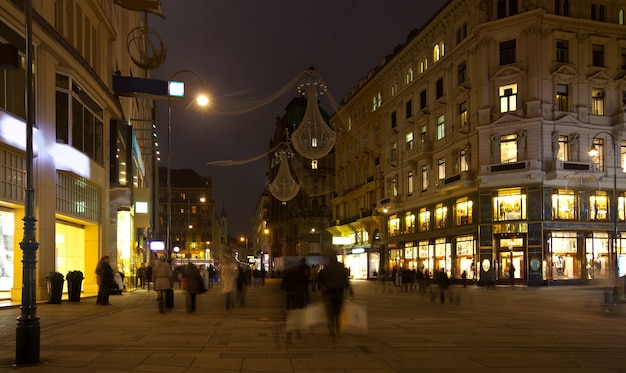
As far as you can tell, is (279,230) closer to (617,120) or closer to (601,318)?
(617,120)

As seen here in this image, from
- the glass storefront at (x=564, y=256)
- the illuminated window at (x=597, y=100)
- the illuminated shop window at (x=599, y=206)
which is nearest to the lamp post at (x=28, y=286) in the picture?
the glass storefront at (x=564, y=256)

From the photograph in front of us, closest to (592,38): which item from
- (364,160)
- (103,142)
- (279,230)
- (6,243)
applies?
(364,160)

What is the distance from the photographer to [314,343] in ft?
43.5

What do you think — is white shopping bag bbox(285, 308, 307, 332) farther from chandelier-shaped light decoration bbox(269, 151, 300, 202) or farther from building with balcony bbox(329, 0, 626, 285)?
building with balcony bbox(329, 0, 626, 285)

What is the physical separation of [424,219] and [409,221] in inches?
135

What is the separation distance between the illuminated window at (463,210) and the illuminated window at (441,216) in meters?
1.78

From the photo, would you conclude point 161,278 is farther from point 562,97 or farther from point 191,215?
point 191,215

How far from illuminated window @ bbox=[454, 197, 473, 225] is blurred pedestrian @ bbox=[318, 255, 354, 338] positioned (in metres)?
34.3

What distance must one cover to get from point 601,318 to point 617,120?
28.4 meters

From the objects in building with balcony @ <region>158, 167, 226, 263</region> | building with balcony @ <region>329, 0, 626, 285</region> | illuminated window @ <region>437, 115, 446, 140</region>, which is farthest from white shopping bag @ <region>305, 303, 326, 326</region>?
building with balcony @ <region>158, 167, 226, 263</region>

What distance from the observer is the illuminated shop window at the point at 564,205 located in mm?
42906

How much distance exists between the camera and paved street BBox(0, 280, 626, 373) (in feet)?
33.4

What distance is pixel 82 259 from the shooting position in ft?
93.6

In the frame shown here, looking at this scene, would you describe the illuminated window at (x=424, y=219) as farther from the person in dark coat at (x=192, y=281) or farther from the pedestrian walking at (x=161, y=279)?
the pedestrian walking at (x=161, y=279)
